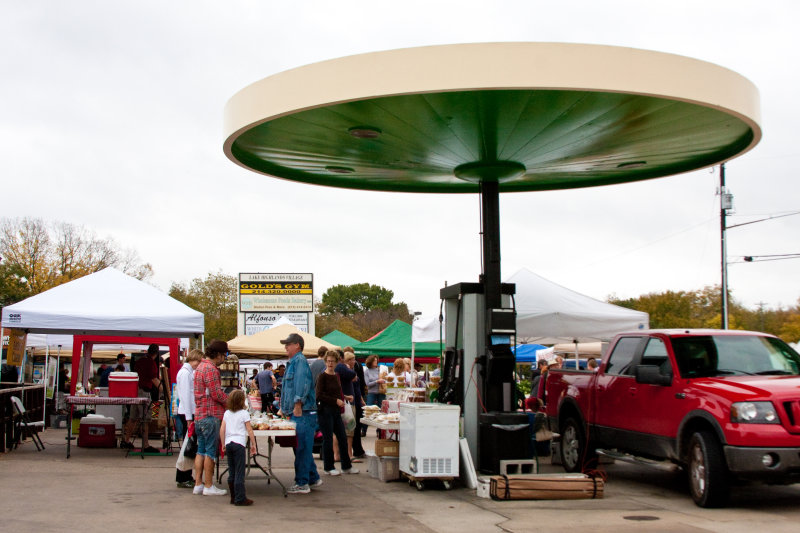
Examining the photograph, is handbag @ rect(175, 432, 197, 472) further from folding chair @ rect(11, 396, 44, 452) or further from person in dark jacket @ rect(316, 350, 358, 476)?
folding chair @ rect(11, 396, 44, 452)

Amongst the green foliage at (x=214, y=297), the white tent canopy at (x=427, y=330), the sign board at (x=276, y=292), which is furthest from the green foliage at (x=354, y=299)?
the white tent canopy at (x=427, y=330)

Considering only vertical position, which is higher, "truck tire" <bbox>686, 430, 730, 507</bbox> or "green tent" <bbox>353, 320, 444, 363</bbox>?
"green tent" <bbox>353, 320, 444, 363</bbox>

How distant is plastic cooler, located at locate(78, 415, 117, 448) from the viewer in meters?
17.1

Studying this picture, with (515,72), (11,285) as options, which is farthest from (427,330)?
(11,285)

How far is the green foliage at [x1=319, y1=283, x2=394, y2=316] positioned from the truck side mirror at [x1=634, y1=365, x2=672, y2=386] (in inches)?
4325

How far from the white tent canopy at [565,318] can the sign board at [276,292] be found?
129 ft

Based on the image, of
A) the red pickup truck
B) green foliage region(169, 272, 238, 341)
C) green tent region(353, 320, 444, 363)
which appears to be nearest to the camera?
the red pickup truck

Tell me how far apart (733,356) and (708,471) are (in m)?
1.90

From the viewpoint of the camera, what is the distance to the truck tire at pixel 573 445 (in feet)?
41.9

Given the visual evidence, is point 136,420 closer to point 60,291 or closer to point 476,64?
point 60,291

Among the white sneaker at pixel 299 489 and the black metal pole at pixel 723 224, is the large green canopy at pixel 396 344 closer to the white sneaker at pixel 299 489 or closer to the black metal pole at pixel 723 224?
the black metal pole at pixel 723 224

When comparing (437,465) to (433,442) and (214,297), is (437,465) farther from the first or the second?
(214,297)

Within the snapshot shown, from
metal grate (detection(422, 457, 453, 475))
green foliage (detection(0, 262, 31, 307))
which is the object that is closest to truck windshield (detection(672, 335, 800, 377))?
metal grate (detection(422, 457, 453, 475))

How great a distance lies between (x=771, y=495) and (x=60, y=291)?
1318 centimetres
